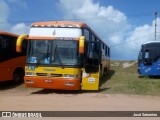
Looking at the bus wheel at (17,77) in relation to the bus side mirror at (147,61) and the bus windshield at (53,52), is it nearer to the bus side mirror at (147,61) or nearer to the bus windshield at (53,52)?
the bus windshield at (53,52)

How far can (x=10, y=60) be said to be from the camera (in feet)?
66.6

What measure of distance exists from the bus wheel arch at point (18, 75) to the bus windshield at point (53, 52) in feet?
13.7

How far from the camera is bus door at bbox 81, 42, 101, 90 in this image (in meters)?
17.4

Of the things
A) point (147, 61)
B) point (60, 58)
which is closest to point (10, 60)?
point (60, 58)

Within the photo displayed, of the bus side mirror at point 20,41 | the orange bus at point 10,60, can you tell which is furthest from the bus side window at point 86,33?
the orange bus at point 10,60

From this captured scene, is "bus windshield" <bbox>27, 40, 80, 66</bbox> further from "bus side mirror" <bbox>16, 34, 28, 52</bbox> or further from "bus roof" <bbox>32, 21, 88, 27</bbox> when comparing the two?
"bus roof" <bbox>32, 21, 88, 27</bbox>

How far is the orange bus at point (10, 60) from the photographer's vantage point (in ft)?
64.0

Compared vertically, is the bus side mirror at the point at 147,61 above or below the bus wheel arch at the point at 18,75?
above

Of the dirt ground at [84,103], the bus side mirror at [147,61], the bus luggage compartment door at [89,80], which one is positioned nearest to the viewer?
the dirt ground at [84,103]

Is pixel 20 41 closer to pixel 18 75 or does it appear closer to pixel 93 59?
pixel 93 59

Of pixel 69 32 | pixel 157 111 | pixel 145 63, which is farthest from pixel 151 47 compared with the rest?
pixel 157 111

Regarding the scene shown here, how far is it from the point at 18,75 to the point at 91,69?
19.1 ft

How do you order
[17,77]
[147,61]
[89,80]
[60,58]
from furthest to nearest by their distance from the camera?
[147,61]
[17,77]
[89,80]
[60,58]

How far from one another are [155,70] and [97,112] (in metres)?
13.9
